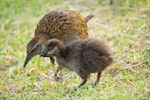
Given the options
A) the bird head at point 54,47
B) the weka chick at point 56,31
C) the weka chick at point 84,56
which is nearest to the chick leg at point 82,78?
the weka chick at point 84,56

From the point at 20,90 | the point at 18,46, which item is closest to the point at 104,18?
the point at 18,46

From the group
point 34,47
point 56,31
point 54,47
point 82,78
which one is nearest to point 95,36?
point 56,31

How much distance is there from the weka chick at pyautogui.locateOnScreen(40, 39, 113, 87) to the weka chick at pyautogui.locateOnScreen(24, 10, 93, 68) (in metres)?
0.89

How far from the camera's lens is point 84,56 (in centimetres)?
716

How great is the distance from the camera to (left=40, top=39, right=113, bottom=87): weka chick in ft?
23.3

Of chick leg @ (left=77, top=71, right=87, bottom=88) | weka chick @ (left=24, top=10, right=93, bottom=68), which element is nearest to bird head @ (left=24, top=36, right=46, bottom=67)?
weka chick @ (left=24, top=10, right=93, bottom=68)

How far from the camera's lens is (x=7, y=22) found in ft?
36.6

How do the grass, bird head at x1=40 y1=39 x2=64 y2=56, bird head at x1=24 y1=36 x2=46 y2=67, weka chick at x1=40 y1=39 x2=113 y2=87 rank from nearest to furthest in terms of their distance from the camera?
weka chick at x1=40 y1=39 x2=113 y2=87
the grass
bird head at x1=40 y1=39 x2=64 y2=56
bird head at x1=24 y1=36 x2=46 y2=67

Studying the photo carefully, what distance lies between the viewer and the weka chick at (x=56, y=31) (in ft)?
27.1

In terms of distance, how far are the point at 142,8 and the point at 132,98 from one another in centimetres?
412

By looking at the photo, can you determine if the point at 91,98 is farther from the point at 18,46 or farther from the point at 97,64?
the point at 18,46

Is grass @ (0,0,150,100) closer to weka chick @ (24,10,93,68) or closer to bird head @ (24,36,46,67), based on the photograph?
bird head @ (24,36,46,67)

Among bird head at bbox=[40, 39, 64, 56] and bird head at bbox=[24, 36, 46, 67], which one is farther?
bird head at bbox=[24, 36, 46, 67]

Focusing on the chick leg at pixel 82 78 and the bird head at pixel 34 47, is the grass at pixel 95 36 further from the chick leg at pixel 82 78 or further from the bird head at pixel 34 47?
the bird head at pixel 34 47
